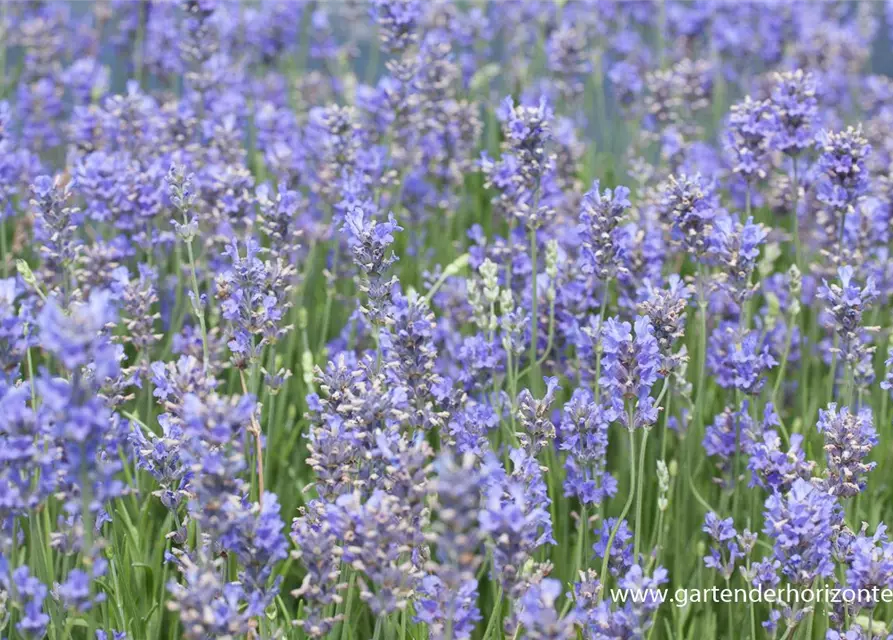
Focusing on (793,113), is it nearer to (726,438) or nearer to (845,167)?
(845,167)

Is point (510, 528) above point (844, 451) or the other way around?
the other way around

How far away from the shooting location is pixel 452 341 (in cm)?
361

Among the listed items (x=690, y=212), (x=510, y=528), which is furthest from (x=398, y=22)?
(x=510, y=528)

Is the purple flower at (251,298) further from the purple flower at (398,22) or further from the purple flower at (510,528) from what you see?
the purple flower at (398,22)

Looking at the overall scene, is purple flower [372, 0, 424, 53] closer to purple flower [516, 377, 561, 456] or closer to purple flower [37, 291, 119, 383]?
purple flower [516, 377, 561, 456]

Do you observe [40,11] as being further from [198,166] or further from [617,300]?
[617,300]

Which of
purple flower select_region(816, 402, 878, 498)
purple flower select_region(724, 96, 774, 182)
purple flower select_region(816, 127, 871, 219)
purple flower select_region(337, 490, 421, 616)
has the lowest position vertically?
purple flower select_region(337, 490, 421, 616)

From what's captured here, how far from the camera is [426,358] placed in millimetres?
2576

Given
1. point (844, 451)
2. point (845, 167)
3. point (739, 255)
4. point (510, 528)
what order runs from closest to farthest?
1. point (510, 528)
2. point (844, 451)
3. point (739, 255)
4. point (845, 167)

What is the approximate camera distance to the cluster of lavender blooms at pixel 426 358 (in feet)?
7.25

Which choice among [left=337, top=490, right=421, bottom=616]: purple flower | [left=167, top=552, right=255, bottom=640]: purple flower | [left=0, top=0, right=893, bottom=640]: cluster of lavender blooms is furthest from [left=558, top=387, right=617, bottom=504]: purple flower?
[left=167, top=552, right=255, bottom=640]: purple flower

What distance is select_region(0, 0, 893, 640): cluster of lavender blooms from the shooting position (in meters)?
2.21

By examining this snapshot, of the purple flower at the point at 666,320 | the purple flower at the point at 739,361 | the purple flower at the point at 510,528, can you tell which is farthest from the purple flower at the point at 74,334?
the purple flower at the point at 739,361

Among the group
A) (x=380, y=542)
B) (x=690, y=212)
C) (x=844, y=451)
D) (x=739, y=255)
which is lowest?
(x=380, y=542)
